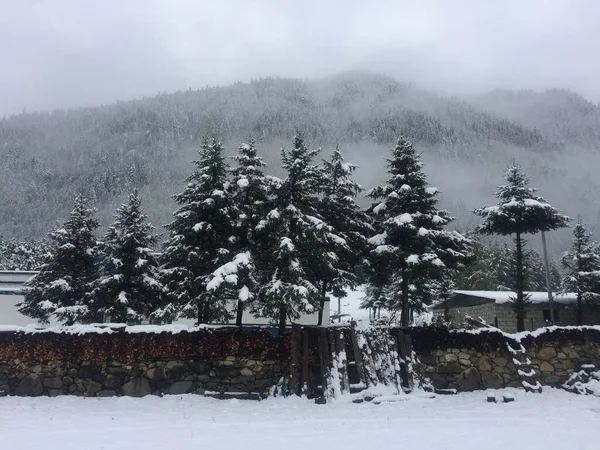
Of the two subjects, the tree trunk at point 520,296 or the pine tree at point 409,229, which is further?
the tree trunk at point 520,296

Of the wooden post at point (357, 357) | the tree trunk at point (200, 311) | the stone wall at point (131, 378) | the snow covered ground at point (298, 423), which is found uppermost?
the tree trunk at point (200, 311)

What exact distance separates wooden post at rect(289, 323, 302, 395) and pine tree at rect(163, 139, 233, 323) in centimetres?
765

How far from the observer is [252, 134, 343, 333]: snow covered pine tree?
18.5 meters

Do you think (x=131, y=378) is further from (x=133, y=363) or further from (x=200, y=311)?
(x=200, y=311)

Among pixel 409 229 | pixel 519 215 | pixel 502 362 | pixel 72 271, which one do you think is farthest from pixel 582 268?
pixel 72 271

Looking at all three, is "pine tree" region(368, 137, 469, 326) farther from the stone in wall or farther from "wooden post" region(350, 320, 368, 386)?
"wooden post" region(350, 320, 368, 386)

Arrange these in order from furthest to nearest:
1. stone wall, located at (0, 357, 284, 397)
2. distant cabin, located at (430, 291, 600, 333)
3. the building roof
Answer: the building roof
distant cabin, located at (430, 291, 600, 333)
stone wall, located at (0, 357, 284, 397)

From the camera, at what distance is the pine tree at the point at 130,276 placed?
24.0 m

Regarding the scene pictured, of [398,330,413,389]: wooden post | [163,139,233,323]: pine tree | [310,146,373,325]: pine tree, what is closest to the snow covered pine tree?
[310,146,373,325]: pine tree

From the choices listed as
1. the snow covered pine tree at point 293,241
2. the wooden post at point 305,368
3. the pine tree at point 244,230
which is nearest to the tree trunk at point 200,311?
the pine tree at point 244,230

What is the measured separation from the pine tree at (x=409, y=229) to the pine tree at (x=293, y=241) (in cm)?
424

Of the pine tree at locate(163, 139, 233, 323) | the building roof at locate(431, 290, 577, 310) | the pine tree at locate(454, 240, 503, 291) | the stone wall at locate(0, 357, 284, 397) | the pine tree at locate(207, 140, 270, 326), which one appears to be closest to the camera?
the stone wall at locate(0, 357, 284, 397)

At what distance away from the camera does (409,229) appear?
930 inches

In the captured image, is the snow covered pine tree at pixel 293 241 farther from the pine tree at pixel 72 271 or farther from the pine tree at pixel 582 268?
the pine tree at pixel 582 268
